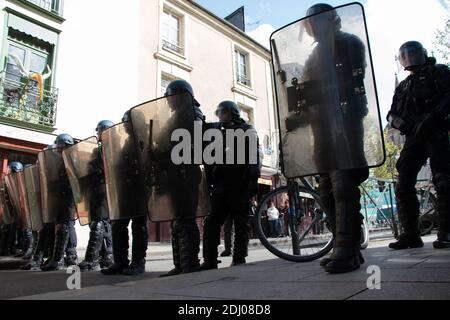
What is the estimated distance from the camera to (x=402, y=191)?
11.7 feet

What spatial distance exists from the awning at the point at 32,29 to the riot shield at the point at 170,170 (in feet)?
28.8

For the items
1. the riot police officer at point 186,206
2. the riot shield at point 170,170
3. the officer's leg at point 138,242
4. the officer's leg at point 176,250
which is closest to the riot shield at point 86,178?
the officer's leg at point 138,242

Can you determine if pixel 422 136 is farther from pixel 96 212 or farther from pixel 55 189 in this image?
pixel 55 189

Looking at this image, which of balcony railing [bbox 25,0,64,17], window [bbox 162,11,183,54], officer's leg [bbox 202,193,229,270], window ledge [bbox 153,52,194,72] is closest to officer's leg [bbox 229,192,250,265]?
officer's leg [bbox 202,193,229,270]

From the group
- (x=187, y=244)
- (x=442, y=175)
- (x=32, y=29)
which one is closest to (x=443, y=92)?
(x=442, y=175)

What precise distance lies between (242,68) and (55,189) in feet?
44.5

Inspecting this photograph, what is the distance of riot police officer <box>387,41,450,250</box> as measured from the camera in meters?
3.34

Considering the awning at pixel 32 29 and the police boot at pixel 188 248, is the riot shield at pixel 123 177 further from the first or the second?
the awning at pixel 32 29

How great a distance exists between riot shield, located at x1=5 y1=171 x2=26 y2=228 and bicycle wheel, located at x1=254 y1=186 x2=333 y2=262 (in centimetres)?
440

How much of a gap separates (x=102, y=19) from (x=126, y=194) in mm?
10109

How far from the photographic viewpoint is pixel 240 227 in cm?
371

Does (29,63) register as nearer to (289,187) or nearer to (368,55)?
(289,187)

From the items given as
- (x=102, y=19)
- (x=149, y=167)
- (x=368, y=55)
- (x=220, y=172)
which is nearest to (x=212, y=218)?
(x=220, y=172)

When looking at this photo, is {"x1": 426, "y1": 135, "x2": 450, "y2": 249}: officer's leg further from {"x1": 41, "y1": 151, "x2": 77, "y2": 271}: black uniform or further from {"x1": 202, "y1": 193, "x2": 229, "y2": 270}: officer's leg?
{"x1": 41, "y1": 151, "x2": 77, "y2": 271}: black uniform
